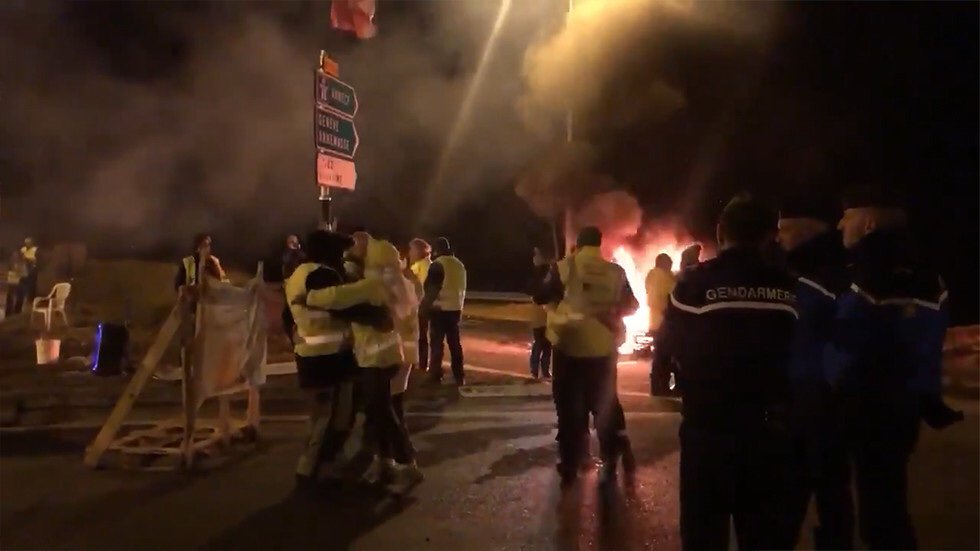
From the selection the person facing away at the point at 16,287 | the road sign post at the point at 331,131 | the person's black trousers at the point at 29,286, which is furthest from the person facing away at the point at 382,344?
the person's black trousers at the point at 29,286

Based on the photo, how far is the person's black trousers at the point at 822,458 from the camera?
334 centimetres

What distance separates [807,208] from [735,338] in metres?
0.94

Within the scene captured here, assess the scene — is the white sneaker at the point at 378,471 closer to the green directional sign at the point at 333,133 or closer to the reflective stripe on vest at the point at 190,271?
the green directional sign at the point at 333,133

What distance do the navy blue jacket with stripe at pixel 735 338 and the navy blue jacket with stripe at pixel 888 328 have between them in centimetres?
45

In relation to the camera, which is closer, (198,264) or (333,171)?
(333,171)

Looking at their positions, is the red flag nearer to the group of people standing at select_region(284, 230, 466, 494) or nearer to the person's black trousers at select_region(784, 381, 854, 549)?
the group of people standing at select_region(284, 230, 466, 494)

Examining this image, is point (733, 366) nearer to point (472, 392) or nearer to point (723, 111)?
point (472, 392)

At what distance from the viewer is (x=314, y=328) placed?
5.16 metres

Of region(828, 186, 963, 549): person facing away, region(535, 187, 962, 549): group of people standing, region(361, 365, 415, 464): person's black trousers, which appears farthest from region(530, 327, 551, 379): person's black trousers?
region(828, 186, 963, 549): person facing away

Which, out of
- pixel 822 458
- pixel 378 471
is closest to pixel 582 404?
pixel 378 471

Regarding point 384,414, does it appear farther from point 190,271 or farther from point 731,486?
point 190,271

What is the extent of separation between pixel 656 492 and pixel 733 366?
247cm

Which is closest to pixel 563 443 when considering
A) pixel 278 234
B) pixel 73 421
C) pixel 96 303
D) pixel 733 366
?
pixel 733 366

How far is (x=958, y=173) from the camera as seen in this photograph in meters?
21.9
